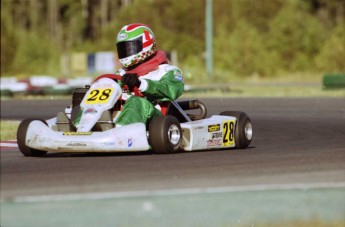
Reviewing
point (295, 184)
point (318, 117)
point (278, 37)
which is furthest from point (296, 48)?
point (295, 184)

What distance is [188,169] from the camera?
7.95 m

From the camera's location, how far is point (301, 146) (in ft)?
33.9

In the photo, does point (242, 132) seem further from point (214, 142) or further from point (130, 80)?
point (130, 80)

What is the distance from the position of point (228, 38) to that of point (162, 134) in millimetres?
33818

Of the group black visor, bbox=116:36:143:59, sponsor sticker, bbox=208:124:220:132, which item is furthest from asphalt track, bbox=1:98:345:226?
black visor, bbox=116:36:143:59

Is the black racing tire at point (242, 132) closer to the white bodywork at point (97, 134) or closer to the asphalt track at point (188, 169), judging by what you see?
the asphalt track at point (188, 169)

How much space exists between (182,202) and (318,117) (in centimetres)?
960

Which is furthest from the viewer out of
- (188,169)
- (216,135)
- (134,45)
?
(216,135)

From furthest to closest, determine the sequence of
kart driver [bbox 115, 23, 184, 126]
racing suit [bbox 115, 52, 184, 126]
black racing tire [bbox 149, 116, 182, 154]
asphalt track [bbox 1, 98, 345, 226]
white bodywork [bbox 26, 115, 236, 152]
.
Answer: kart driver [bbox 115, 23, 184, 126]
racing suit [bbox 115, 52, 184, 126]
black racing tire [bbox 149, 116, 182, 154]
white bodywork [bbox 26, 115, 236, 152]
asphalt track [bbox 1, 98, 345, 226]

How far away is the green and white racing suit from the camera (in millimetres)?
9203

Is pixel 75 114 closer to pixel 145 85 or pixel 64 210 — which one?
pixel 145 85

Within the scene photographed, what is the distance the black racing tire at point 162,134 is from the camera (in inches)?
355

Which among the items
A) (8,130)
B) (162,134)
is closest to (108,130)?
(162,134)

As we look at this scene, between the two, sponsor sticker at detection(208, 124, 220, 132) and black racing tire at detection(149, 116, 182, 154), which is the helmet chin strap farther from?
black racing tire at detection(149, 116, 182, 154)
